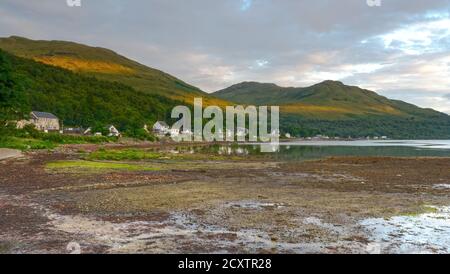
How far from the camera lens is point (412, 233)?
55.2 ft

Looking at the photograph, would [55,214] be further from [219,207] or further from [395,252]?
[395,252]

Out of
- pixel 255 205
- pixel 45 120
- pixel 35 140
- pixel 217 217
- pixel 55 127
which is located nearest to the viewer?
pixel 217 217

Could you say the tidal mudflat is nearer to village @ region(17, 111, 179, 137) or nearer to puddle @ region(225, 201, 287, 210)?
puddle @ region(225, 201, 287, 210)

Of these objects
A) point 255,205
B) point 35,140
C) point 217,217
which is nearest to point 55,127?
point 35,140

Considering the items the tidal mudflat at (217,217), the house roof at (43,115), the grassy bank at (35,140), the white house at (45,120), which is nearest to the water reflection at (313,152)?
the grassy bank at (35,140)

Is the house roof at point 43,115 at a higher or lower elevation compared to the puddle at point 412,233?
higher

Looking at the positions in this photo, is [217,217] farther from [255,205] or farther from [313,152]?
[313,152]

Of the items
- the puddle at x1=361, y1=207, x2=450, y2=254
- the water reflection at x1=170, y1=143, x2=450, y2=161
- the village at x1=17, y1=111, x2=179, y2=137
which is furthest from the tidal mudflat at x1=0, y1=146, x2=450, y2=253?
the village at x1=17, y1=111, x2=179, y2=137

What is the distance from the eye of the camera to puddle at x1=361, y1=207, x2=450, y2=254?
14533 mm

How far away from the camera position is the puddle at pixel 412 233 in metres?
14.5

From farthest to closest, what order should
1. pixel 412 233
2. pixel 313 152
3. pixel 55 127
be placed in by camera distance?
pixel 55 127, pixel 313 152, pixel 412 233

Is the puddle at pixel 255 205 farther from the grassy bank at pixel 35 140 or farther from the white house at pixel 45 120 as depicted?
the white house at pixel 45 120

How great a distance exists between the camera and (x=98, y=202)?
23.1m

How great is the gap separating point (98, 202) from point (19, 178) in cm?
1505
